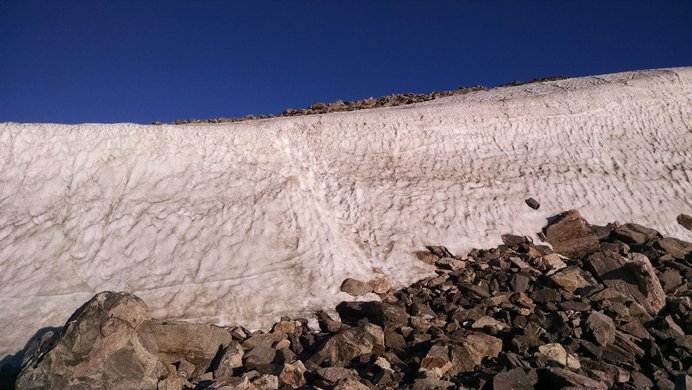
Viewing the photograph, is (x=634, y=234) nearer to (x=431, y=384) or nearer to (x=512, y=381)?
(x=512, y=381)

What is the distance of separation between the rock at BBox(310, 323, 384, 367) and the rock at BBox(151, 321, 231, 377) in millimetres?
1514

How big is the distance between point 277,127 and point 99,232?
5.23 m

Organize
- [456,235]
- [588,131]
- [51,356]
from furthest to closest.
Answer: [588,131] < [456,235] < [51,356]

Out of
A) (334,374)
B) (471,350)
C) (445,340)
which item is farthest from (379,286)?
(334,374)

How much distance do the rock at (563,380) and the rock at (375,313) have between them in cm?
225

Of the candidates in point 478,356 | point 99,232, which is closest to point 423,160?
point 478,356

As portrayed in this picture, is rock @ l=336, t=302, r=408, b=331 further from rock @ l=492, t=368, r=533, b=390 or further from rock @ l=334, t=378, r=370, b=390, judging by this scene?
rock @ l=492, t=368, r=533, b=390

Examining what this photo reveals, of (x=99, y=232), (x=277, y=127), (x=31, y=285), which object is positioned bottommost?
(x=31, y=285)

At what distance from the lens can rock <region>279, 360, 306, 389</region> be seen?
18.4 ft

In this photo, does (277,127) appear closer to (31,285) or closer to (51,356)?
(31,285)

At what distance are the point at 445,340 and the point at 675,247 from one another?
6.99 m

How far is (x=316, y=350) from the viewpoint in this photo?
6.52 meters

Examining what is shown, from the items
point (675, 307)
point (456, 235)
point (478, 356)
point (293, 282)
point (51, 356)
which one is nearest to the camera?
point (51, 356)

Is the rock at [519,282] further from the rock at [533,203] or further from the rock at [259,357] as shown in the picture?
the rock at [259,357]
